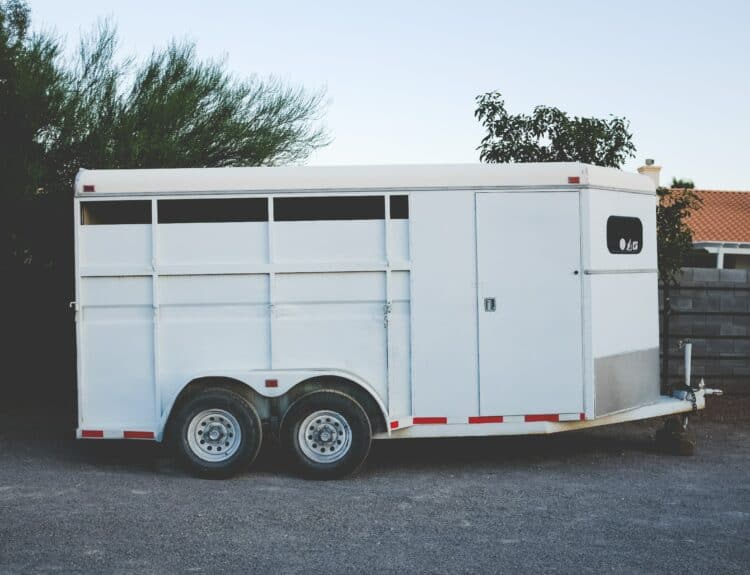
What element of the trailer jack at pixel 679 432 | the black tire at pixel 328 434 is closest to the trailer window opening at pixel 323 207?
the black tire at pixel 328 434

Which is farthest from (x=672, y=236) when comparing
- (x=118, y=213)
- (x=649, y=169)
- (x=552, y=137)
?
(x=649, y=169)

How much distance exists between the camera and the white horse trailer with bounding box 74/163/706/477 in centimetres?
738

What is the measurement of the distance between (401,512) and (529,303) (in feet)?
7.36

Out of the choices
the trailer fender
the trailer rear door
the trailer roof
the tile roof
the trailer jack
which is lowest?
the trailer jack

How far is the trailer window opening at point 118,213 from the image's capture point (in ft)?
24.4

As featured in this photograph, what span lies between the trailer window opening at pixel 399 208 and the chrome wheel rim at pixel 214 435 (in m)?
2.28

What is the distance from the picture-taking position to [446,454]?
843cm

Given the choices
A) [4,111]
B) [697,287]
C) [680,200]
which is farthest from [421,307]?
[4,111]

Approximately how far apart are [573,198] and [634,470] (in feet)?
8.36

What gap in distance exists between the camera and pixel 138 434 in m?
7.35

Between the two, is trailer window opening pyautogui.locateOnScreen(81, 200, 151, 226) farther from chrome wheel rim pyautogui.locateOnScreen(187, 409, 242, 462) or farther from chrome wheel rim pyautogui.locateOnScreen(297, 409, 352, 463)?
chrome wheel rim pyautogui.locateOnScreen(297, 409, 352, 463)

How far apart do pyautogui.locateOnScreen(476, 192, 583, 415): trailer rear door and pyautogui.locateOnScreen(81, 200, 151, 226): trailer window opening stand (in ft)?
9.76

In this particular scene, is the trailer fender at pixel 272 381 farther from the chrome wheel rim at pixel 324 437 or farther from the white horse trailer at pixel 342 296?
the chrome wheel rim at pixel 324 437

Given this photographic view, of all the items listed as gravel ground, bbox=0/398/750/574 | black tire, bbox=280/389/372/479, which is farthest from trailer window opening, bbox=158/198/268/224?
gravel ground, bbox=0/398/750/574
